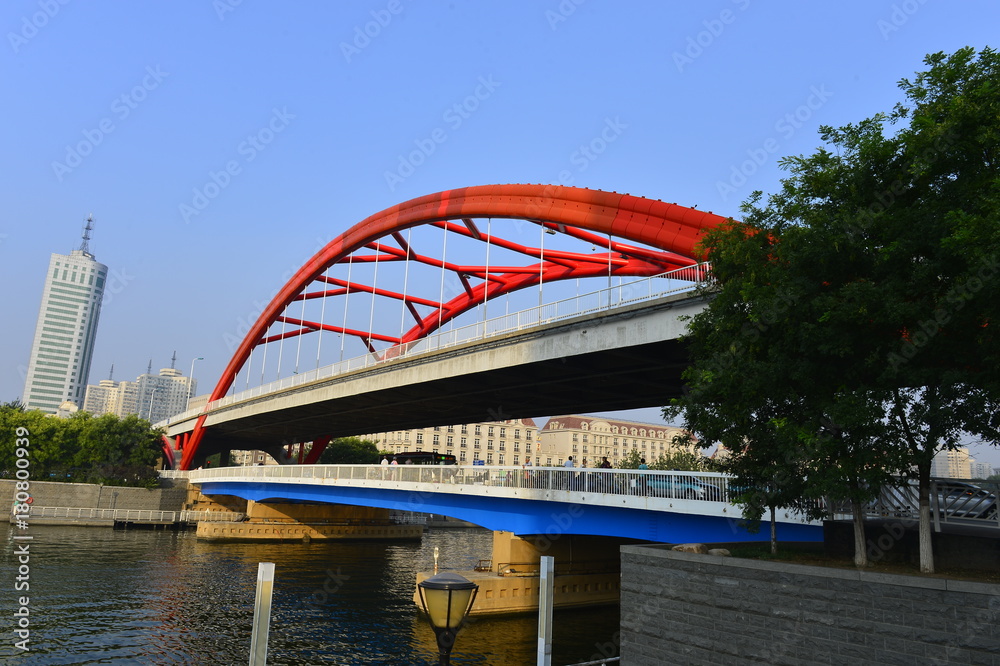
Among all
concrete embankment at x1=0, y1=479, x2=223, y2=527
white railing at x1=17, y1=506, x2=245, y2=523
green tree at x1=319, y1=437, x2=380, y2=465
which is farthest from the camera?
green tree at x1=319, y1=437, x2=380, y2=465

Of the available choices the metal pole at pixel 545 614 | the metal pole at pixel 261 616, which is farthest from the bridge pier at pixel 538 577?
the metal pole at pixel 545 614

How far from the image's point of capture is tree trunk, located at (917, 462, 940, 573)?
36.3 ft

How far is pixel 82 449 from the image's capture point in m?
71.1

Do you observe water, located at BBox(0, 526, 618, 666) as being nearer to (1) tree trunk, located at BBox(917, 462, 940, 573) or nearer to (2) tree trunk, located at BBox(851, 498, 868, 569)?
(2) tree trunk, located at BBox(851, 498, 868, 569)

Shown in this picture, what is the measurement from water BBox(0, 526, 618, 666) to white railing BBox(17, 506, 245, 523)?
14.8m

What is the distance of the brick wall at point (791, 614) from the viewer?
31.6 feet

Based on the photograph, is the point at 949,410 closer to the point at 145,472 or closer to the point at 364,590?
the point at 364,590

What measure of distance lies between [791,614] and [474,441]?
120 m

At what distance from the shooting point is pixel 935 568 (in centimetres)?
1145

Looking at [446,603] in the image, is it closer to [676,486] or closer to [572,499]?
[676,486]

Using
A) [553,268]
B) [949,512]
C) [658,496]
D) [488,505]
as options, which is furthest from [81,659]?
[553,268]

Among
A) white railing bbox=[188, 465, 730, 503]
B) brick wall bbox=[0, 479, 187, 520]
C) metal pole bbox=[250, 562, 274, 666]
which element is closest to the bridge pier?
white railing bbox=[188, 465, 730, 503]

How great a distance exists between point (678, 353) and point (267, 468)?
1282 inches

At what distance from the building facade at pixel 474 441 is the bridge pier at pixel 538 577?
307ft
